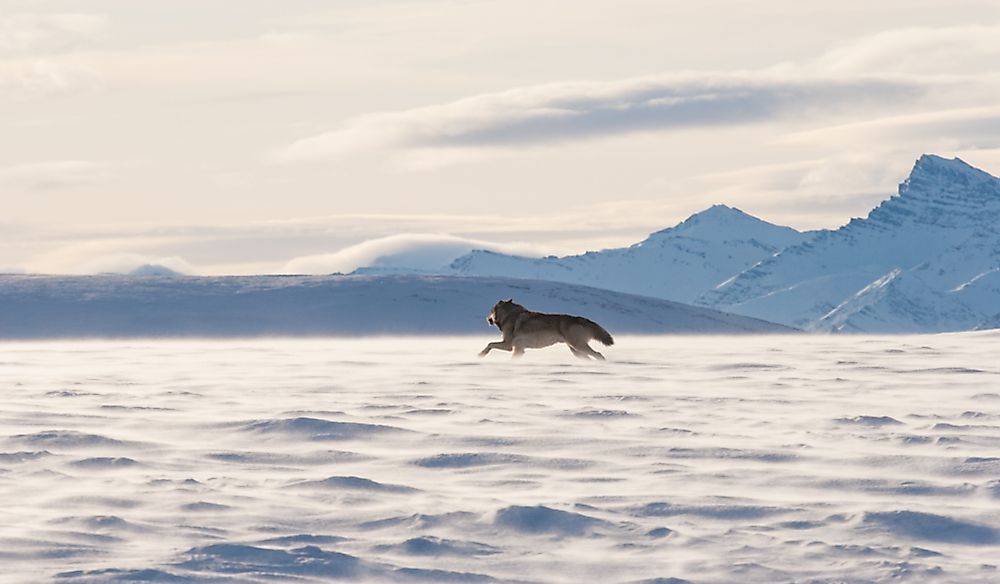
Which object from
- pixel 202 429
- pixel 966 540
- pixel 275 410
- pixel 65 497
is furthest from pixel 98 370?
pixel 966 540

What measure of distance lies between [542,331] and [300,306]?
25.6 metres

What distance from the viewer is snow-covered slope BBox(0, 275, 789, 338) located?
41312 millimetres

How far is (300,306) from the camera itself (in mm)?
45531

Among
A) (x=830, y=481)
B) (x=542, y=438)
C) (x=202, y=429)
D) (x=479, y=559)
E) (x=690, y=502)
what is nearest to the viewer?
(x=479, y=559)

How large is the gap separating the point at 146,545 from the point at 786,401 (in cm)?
793

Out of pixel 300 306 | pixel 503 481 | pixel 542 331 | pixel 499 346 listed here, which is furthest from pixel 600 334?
pixel 300 306

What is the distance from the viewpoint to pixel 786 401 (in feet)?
45.5

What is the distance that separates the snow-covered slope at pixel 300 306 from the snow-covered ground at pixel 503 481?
82.5ft

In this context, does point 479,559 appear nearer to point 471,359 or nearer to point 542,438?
point 542,438

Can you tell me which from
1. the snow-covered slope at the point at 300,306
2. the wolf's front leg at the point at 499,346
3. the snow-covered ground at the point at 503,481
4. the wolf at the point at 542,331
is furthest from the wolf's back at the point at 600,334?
the snow-covered slope at the point at 300,306

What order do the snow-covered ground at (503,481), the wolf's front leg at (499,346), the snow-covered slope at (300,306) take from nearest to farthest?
1. the snow-covered ground at (503,481)
2. the wolf's front leg at (499,346)
3. the snow-covered slope at (300,306)

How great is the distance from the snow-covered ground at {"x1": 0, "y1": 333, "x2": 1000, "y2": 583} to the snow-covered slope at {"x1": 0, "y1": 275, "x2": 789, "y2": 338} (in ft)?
82.5

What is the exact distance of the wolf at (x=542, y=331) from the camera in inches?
811

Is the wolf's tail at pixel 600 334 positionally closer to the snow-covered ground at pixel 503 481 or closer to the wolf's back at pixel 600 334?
the wolf's back at pixel 600 334
